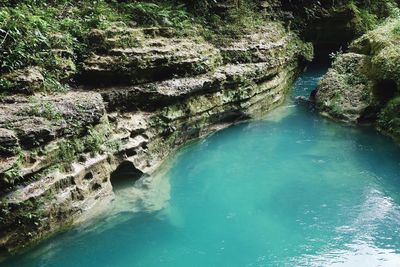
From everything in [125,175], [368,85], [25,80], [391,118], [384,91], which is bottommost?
[125,175]

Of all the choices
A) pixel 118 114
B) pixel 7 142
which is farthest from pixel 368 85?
pixel 7 142

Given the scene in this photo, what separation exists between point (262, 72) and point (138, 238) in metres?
6.73

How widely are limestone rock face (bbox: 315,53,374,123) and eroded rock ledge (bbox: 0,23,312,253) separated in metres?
1.44

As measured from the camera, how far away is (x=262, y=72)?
1227 cm

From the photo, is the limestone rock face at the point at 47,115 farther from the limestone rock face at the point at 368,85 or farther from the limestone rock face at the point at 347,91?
the limestone rock face at the point at 368,85

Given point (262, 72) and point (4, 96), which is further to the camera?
point (262, 72)

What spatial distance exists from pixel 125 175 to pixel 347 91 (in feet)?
23.0

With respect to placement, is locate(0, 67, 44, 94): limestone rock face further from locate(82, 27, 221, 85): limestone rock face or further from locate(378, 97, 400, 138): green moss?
locate(378, 97, 400, 138): green moss

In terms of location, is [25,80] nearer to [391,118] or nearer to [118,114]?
[118,114]

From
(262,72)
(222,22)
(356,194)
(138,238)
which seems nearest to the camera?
(138,238)

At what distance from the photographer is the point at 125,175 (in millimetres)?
8883

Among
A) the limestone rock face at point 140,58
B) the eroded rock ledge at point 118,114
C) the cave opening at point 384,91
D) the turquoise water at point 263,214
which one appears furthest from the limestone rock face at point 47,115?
the cave opening at point 384,91

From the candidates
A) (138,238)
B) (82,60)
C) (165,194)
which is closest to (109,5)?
(82,60)

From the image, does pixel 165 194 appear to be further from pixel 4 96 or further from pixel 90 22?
pixel 90 22
